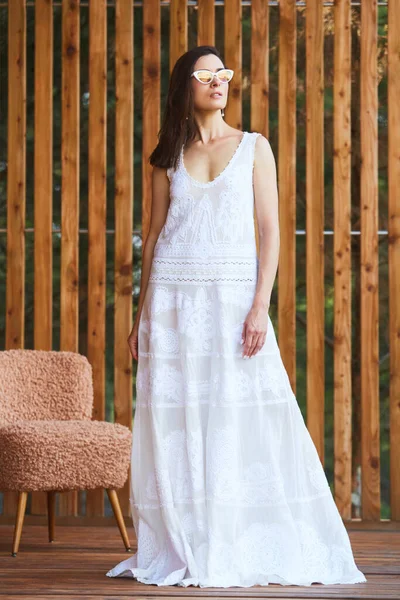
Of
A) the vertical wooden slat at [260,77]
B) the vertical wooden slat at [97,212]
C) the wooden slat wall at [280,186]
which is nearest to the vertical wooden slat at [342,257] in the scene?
the wooden slat wall at [280,186]

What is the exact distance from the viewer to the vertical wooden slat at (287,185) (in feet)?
14.1

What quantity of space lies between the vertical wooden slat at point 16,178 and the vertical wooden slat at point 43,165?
0.21 ft

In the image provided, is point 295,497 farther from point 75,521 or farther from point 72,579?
point 75,521

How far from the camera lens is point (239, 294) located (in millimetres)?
2893

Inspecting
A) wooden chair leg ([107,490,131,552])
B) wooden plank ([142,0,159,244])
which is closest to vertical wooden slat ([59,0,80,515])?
wooden plank ([142,0,159,244])

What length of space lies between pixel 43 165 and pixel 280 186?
1082 millimetres

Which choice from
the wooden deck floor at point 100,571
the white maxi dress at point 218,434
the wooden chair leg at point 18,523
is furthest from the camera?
the wooden chair leg at point 18,523

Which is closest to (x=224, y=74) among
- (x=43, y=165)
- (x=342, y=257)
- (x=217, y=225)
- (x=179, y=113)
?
(x=179, y=113)

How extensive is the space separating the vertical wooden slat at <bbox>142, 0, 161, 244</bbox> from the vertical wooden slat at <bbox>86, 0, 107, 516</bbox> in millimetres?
183

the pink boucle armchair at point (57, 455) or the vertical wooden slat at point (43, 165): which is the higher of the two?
the vertical wooden slat at point (43, 165)

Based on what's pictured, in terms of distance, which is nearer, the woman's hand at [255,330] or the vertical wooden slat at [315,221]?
the woman's hand at [255,330]

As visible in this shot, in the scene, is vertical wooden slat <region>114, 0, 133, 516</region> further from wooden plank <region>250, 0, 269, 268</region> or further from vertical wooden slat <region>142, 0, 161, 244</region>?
wooden plank <region>250, 0, 269, 268</region>

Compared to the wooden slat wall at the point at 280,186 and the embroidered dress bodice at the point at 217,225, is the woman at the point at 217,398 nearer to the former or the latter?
the embroidered dress bodice at the point at 217,225

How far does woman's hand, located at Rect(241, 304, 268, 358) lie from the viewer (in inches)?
111
